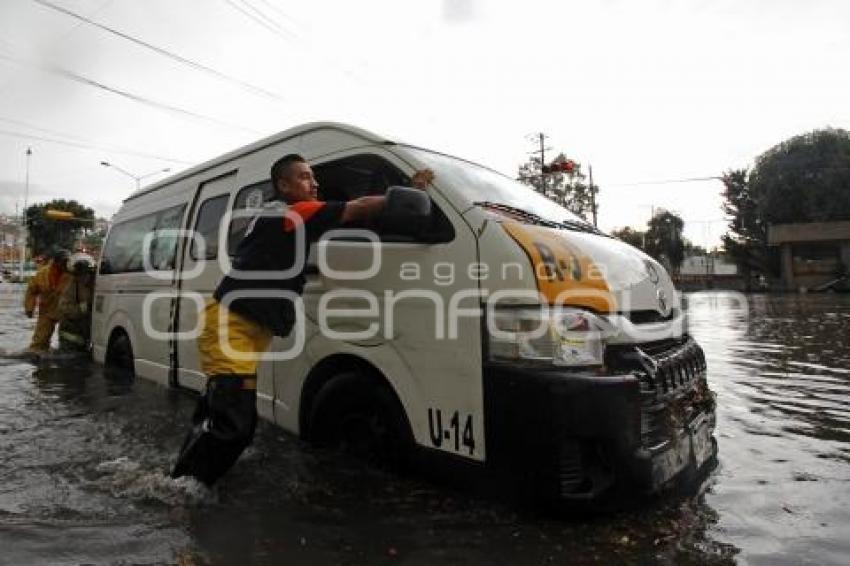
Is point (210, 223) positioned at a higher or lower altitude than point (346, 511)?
higher

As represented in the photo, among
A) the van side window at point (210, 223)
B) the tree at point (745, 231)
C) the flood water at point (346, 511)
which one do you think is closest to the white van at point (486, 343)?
the flood water at point (346, 511)

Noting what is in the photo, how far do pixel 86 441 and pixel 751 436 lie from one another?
479 cm

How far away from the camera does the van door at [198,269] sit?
15.7ft

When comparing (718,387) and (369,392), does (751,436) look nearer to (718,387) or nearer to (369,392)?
(718,387)

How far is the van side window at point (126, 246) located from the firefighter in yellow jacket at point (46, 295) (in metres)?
2.41

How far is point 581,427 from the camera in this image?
8.63 ft

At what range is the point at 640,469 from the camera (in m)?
2.69

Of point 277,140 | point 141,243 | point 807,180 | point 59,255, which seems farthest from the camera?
point 807,180

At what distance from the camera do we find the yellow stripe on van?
110 inches

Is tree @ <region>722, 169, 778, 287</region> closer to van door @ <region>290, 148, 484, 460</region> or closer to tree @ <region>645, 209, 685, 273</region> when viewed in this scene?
tree @ <region>645, 209, 685, 273</region>

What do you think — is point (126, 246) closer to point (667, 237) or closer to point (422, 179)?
point (422, 179)

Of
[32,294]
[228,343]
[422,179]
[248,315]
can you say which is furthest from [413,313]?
[32,294]

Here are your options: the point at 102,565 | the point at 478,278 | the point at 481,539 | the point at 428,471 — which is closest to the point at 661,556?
the point at 481,539

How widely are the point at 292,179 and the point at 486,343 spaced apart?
134cm
